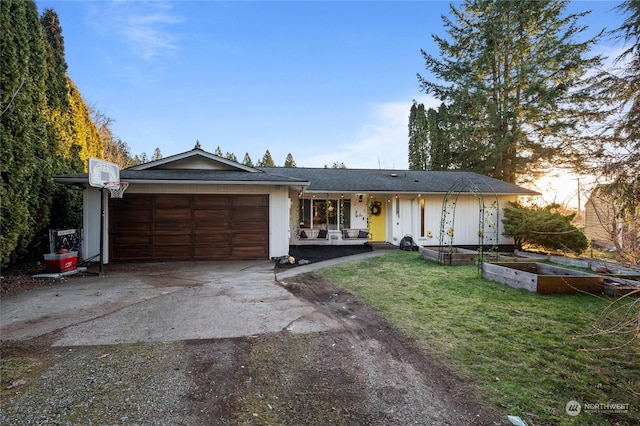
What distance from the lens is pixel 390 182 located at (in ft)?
45.7

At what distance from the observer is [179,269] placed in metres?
8.34

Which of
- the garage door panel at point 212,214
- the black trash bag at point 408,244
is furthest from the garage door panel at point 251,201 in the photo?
the black trash bag at point 408,244

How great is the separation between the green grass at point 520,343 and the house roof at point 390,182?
21.7 feet

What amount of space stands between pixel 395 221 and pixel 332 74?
7.72 meters

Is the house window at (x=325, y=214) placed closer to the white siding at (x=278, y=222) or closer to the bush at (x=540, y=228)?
the white siding at (x=278, y=222)

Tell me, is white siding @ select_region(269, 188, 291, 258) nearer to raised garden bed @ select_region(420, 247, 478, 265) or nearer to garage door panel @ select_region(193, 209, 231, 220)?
garage door panel @ select_region(193, 209, 231, 220)

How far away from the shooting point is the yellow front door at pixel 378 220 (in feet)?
46.1

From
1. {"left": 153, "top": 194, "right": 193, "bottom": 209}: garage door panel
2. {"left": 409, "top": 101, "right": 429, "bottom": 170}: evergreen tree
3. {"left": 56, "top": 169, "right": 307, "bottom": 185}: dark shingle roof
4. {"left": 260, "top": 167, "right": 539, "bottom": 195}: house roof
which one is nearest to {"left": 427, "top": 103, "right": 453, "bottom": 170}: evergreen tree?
{"left": 409, "top": 101, "right": 429, "bottom": 170}: evergreen tree

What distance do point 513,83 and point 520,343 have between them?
21.2 m

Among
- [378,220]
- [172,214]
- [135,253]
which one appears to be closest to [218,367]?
[172,214]

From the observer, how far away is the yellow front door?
1406cm

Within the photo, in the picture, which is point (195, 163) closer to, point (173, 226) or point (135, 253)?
point (173, 226)

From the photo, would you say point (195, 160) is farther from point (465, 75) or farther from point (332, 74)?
point (465, 75)

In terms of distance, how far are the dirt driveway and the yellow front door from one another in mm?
9015
